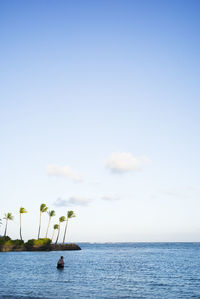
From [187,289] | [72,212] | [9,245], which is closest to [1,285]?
[187,289]

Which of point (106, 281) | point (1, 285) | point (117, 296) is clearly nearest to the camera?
point (117, 296)

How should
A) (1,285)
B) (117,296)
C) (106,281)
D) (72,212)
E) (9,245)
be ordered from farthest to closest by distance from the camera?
(72,212), (9,245), (106,281), (1,285), (117,296)

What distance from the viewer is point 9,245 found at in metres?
104

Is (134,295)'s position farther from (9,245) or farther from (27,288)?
(9,245)

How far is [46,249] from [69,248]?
71.9 feet

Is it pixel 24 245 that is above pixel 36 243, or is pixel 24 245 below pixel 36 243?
below

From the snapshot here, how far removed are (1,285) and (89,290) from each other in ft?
36.1

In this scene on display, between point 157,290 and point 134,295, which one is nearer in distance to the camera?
point 134,295

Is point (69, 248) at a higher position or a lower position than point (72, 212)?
lower

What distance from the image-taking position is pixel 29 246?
106 m

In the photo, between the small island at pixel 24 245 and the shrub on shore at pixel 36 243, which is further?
the shrub on shore at pixel 36 243

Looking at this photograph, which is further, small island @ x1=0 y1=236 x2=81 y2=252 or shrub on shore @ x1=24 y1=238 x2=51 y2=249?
shrub on shore @ x1=24 y1=238 x2=51 y2=249

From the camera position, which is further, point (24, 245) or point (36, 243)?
point (36, 243)

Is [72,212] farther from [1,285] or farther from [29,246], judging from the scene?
[1,285]
